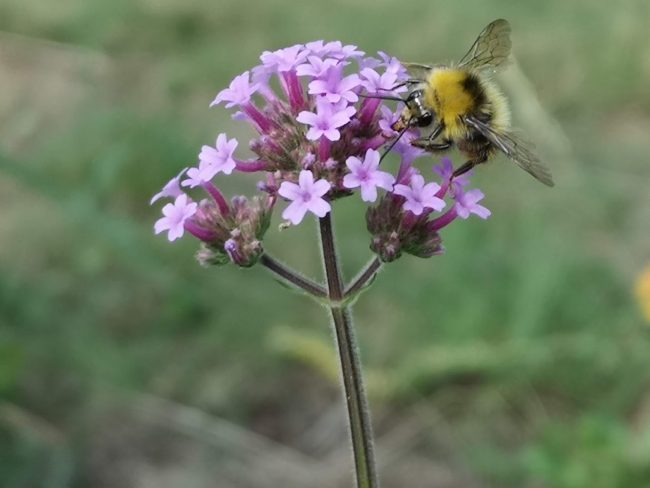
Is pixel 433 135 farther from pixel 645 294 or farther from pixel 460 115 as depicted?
pixel 645 294

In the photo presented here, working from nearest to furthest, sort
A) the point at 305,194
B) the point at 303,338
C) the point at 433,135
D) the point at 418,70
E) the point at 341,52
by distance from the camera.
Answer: the point at 305,194 → the point at 341,52 → the point at 433,135 → the point at 418,70 → the point at 303,338

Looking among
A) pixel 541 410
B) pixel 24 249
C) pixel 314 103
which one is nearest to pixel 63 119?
Answer: pixel 24 249

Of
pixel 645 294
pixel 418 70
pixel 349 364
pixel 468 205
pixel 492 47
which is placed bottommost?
pixel 349 364

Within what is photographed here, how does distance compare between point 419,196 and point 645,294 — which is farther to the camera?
point 645,294

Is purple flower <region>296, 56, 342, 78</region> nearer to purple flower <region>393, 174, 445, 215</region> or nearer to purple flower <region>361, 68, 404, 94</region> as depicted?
purple flower <region>361, 68, 404, 94</region>

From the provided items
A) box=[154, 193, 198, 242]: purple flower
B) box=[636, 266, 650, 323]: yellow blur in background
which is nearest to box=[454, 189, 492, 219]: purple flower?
box=[154, 193, 198, 242]: purple flower

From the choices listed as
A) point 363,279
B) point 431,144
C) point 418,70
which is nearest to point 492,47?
point 418,70

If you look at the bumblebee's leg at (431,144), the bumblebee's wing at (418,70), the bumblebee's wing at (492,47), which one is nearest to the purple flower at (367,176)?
the bumblebee's leg at (431,144)

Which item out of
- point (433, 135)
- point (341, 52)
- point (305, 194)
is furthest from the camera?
point (433, 135)
